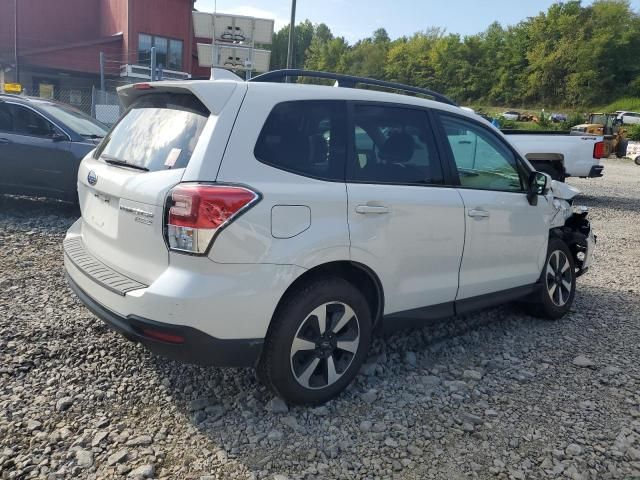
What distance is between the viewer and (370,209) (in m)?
3.13

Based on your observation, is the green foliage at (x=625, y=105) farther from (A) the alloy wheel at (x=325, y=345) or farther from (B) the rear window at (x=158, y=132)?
(B) the rear window at (x=158, y=132)

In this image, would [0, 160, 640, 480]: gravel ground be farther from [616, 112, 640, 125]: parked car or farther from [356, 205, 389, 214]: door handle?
[616, 112, 640, 125]: parked car

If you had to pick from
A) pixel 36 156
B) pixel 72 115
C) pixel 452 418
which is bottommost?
pixel 452 418

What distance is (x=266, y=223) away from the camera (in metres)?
2.71

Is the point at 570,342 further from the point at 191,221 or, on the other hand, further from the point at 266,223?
the point at 191,221

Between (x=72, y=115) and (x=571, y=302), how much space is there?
703cm

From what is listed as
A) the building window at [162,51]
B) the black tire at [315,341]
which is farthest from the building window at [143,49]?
the black tire at [315,341]

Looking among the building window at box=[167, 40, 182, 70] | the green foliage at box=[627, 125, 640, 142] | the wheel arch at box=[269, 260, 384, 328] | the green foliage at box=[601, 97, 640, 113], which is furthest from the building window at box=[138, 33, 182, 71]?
the green foliage at box=[601, 97, 640, 113]

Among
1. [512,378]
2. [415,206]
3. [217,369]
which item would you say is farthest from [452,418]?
[217,369]

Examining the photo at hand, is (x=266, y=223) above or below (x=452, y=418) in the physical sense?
above

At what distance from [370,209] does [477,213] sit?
3.39ft

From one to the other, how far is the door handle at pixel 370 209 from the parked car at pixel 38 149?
544cm

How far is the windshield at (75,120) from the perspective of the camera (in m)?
7.62

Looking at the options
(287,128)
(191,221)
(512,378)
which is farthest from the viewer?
(512,378)
